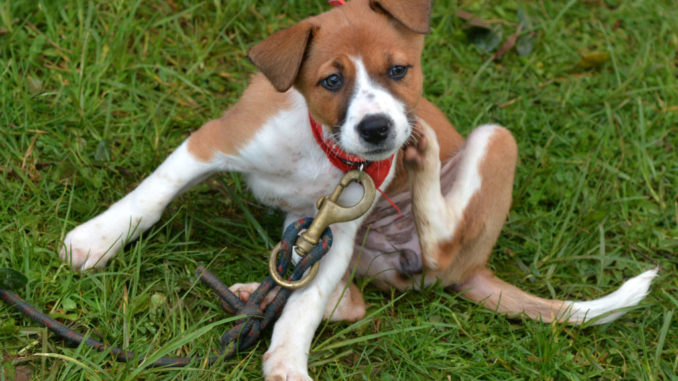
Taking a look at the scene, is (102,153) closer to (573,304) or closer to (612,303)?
(573,304)

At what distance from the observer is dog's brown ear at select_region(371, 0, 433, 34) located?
3.06 m

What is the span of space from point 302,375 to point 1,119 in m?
2.28

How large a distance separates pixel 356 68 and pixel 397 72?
0.73 feet

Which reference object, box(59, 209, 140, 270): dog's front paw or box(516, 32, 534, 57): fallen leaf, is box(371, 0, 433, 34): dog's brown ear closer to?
box(59, 209, 140, 270): dog's front paw

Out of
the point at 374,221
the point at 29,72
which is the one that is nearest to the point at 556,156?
the point at 374,221

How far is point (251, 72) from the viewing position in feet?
15.9

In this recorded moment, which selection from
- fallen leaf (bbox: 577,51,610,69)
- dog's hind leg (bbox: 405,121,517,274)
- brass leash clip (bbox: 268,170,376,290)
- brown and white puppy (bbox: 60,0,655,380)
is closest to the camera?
brown and white puppy (bbox: 60,0,655,380)

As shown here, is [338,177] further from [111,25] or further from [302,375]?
[111,25]

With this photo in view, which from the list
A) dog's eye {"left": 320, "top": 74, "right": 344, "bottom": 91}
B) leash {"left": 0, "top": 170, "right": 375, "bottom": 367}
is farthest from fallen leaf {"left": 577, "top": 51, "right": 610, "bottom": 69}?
dog's eye {"left": 320, "top": 74, "right": 344, "bottom": 91}

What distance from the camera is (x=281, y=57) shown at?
9.70 ft

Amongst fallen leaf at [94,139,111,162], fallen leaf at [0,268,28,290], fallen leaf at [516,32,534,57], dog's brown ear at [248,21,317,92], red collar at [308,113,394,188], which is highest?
dog's brown ear at [248,21,317,92]

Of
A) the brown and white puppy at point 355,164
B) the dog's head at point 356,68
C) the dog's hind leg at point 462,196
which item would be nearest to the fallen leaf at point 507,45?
the brown and white puppy at point 355,164

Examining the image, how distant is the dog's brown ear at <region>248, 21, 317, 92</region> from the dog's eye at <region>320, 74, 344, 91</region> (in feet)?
0.45

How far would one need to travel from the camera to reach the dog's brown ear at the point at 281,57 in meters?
2.94
